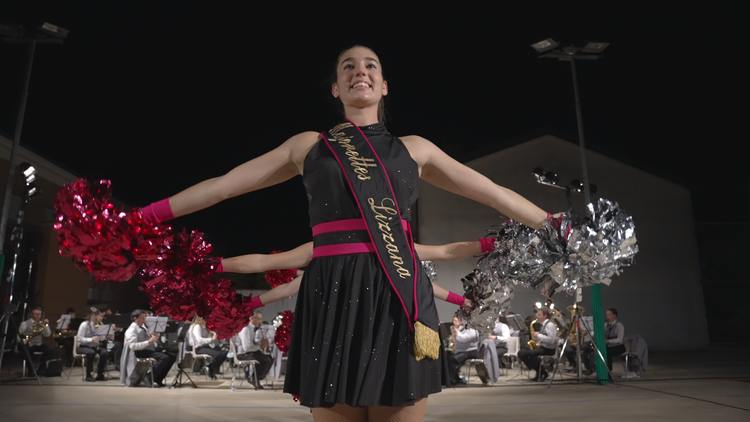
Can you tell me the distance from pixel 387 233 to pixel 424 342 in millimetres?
324

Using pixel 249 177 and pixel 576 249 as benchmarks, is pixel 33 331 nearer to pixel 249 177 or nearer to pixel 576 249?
pixel 249 177

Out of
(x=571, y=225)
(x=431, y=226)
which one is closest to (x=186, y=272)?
(x=571, y=225)

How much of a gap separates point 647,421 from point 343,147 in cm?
541

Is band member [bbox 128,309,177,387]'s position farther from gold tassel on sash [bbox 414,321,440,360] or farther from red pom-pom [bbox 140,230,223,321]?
gold tassel on sash [bbox 414,321,440,360]

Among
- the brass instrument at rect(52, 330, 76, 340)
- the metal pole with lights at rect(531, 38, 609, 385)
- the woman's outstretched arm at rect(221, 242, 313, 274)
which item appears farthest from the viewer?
the brass instrument at rect(52, 330, 76, 340)

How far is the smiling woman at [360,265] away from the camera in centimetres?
148

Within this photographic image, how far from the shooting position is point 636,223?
59.4 feet

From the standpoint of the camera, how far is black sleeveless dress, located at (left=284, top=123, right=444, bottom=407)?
146 cm

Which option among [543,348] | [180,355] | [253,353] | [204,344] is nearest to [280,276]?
[253,353]

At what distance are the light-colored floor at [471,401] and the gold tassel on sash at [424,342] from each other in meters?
4.93

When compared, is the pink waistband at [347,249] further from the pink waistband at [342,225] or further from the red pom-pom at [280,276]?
the red pom-pom at [280,276]

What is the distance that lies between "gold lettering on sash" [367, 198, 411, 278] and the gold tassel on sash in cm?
16

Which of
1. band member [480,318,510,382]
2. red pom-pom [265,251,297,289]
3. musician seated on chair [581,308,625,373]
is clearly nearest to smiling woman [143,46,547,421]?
red pom-pom [265,251,297,289]

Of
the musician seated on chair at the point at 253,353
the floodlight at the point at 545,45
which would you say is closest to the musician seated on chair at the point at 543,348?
the musician seated on chair at the point at 253,353
